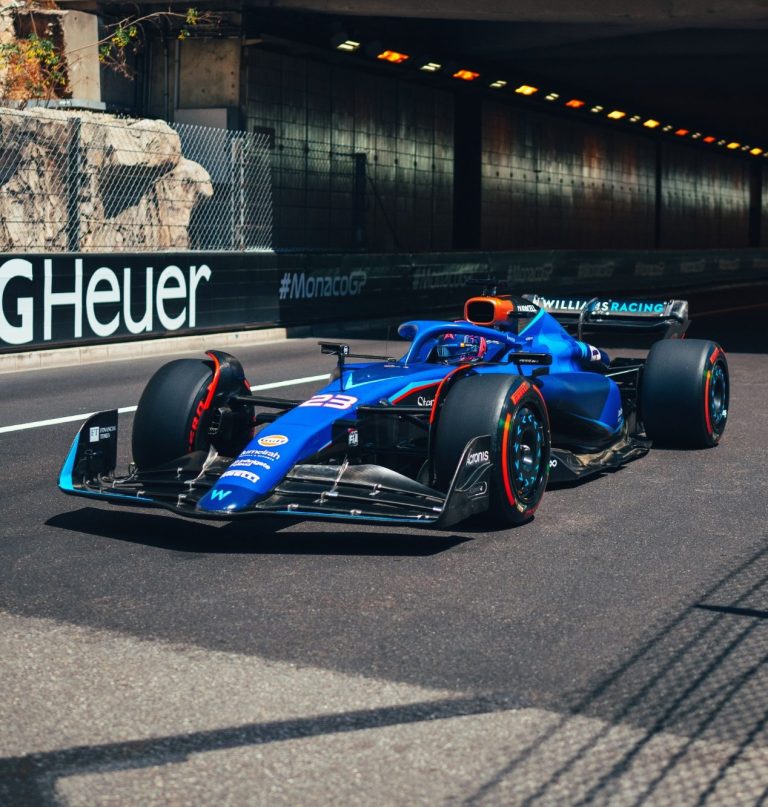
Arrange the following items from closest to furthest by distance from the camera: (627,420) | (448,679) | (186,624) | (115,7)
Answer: (448,679) → (186,624) → (627,420) → (115,7)

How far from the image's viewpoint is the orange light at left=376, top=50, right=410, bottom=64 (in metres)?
25.5

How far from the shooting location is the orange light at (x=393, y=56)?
2550cm

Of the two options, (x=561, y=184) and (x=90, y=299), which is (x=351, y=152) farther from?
(x=90, y=299)

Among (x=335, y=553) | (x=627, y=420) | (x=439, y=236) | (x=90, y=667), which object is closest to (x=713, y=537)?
(x=335, y=553)

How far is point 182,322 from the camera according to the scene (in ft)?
54.5

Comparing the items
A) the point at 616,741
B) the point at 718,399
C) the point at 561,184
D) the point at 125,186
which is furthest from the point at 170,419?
the point at 561,184

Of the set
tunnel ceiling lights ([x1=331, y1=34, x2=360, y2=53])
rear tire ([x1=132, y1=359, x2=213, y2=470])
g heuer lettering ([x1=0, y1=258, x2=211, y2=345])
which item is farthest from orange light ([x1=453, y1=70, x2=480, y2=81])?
rear tire ([x1=132, y1=359, x2=213, y2=470])

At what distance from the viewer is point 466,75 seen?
28.7 m

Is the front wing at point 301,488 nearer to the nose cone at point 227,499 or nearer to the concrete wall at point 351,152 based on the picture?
the nose cone at point 227,499

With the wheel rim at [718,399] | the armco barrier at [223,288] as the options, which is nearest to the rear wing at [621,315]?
the wheel rim at [718,399]

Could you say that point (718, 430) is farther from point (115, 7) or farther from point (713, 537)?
point (115, 7)

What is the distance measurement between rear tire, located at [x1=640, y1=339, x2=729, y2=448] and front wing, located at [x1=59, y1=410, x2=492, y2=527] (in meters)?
2.77

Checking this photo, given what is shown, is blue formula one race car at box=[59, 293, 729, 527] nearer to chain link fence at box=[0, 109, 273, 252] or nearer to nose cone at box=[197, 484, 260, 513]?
nose cone at box=[197, 484, 260, 513]

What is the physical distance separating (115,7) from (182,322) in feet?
29.8
